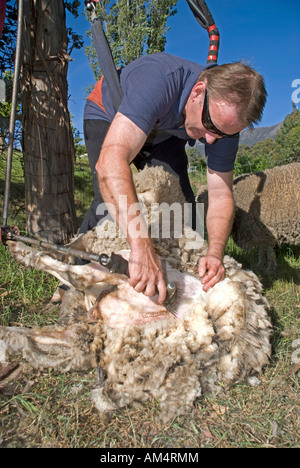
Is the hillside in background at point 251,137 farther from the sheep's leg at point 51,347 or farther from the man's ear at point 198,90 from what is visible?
the sheep's leg at point 51,347

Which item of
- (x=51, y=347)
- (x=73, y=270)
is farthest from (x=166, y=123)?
(x=51, y=347)

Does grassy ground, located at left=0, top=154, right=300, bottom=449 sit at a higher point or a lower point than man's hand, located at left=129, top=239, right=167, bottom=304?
lower

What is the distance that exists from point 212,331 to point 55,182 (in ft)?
7.85

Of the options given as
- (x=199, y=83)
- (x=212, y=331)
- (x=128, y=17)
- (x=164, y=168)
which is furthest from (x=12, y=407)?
(x=128, y=17)

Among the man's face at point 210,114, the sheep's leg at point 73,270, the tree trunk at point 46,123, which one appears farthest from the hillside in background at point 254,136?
the tree trunk at point 46,123

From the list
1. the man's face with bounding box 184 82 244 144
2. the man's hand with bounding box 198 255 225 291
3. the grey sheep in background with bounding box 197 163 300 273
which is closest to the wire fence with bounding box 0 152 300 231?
the grey sheep in background with bounding box 197 163 300 273

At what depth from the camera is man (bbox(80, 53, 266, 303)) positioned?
1.62 meters

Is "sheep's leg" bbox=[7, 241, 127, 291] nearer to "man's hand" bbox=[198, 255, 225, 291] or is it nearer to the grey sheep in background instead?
"man's hand" bbox=[198, 255, 225, 291]

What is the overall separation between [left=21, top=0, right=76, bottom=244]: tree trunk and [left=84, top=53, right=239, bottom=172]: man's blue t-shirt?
1.07 m

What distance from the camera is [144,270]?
5.20 ft

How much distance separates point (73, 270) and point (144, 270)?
0.56m

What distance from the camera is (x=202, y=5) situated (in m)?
2.54

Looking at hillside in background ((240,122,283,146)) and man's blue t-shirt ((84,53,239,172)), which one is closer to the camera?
man's blue t-shirt ((84,53,239,172))

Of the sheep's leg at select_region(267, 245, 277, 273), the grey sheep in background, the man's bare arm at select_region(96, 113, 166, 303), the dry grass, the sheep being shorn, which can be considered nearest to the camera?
the dry grass
